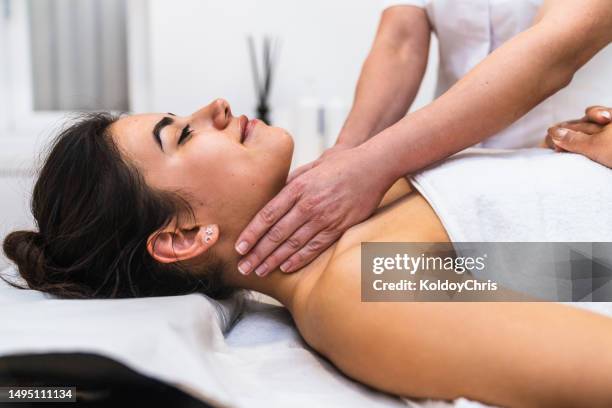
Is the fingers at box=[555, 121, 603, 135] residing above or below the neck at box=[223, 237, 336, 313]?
above

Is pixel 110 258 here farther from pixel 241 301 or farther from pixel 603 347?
pixel 603 347

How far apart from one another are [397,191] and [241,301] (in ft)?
1.33

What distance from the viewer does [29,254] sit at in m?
1.20

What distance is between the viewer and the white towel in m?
1.13

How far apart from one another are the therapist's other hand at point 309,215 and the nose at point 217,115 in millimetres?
192

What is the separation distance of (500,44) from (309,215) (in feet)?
2.85

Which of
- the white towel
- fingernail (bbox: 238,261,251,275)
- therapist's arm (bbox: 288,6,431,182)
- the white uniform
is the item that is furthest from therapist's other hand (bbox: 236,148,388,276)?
the white uniform

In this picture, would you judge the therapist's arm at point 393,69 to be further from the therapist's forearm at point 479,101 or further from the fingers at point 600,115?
the fingers at point 600,115

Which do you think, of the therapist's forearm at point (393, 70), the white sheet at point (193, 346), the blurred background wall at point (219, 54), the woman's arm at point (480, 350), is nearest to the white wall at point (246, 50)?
the blurred background wall at point (219, 54)

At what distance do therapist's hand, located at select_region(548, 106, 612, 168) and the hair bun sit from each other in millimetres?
1040

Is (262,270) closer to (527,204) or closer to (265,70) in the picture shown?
(527,204)

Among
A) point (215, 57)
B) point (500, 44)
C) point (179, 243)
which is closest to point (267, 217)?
point (179, 243)

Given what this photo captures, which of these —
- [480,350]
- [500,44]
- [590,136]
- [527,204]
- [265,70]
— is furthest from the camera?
[265,70]

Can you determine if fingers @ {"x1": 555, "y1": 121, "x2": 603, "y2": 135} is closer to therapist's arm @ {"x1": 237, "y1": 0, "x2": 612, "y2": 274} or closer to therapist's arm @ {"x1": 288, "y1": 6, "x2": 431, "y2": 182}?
therapist's arm @ {"x1": 237, "y1": 0, "x2": 612, "y2": 274}
